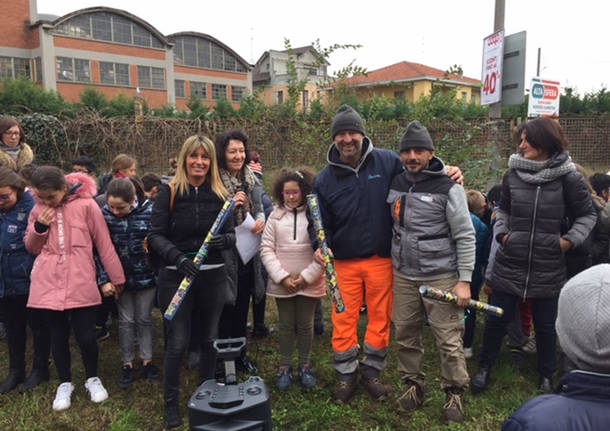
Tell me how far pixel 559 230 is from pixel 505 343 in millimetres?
1486

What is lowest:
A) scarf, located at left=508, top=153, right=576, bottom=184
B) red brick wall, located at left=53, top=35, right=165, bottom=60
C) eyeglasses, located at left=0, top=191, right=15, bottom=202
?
eyeglasses, located at left=0, top=191, right=15, bottom=202

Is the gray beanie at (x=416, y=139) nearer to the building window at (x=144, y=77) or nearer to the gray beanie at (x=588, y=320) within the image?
the gray beanie at (x=588, y=320)

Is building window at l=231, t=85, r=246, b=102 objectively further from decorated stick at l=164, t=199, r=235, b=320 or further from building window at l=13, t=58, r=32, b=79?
decorated stick at l=164, t=199, r=235, b=320

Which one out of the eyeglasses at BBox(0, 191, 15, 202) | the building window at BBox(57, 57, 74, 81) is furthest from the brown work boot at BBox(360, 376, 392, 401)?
the building window at BBox(57, 57, 74, 81)

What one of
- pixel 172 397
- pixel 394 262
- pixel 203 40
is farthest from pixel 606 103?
pixel 203 40

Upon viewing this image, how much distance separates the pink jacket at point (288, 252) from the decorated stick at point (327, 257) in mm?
353

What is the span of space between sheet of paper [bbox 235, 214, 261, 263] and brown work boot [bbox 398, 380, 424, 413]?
1.52 metres

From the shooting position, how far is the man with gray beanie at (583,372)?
1158 millimetres

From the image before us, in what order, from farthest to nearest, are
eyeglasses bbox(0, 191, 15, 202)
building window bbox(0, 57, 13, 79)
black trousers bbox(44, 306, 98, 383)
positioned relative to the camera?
building window bbox(0, 57, 13, 79) → eyeglasses bbox(0, 191, 15, 202) → black trousers bbox(44, 306, 98, 383)

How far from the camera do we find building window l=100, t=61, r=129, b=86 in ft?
119

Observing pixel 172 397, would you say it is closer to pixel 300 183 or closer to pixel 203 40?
pixel 300 183

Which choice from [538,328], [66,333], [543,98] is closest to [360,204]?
[538,328]

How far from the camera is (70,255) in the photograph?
3.34 m

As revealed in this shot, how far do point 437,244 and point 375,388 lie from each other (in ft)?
3.77
